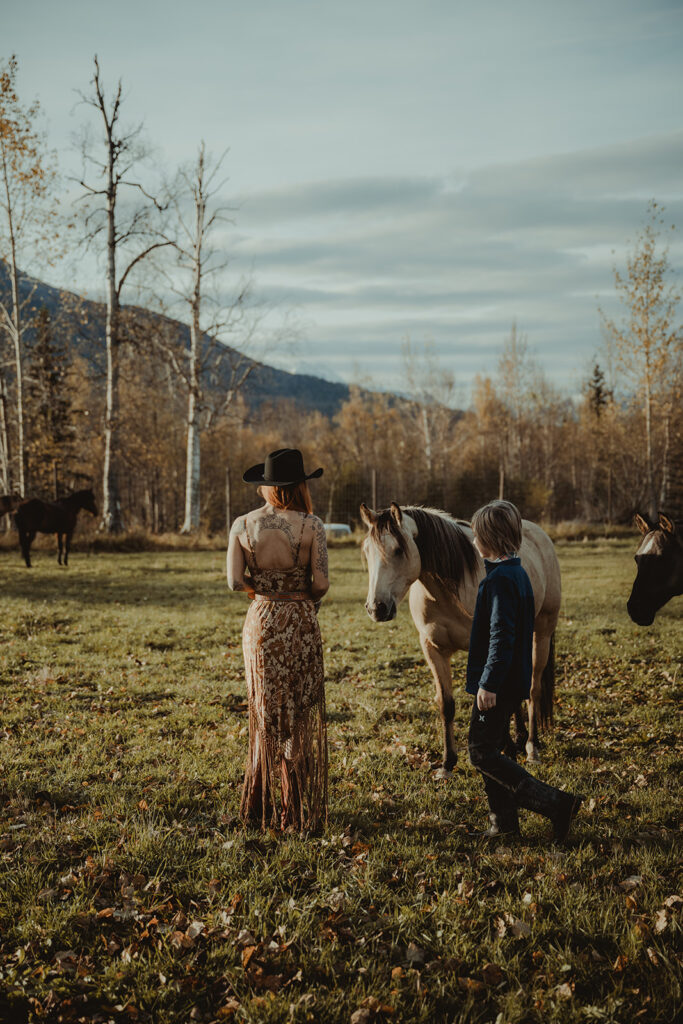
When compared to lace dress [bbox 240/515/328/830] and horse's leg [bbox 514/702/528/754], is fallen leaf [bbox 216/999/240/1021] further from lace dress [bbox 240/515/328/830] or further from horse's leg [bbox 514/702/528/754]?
horse's leg [bbox 514/702/528/754]

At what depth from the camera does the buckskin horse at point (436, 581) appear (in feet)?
14.8

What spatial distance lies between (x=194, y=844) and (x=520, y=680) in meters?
2.18

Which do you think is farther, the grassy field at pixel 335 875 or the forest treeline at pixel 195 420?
the forest treeline at pixel 195 420

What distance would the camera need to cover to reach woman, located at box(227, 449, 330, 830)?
374 cm

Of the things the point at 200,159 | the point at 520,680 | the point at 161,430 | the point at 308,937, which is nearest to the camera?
the point at 308,937

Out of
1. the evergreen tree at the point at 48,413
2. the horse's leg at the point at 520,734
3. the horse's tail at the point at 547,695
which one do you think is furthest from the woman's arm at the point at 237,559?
the evergreen tree at the point at 48,413

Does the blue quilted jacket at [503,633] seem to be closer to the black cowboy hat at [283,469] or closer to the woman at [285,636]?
the woman at [285,636]

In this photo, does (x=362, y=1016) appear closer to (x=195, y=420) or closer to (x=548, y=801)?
(x=548, y=801)

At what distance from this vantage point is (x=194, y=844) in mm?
3854

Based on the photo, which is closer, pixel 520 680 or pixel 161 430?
pixel 520 680

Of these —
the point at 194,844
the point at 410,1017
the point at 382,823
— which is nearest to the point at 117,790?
the point at 194,844

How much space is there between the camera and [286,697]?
12.4 feet

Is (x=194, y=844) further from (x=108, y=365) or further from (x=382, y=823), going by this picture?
(x=108, y=365)

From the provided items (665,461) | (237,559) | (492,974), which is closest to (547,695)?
(492,974)
